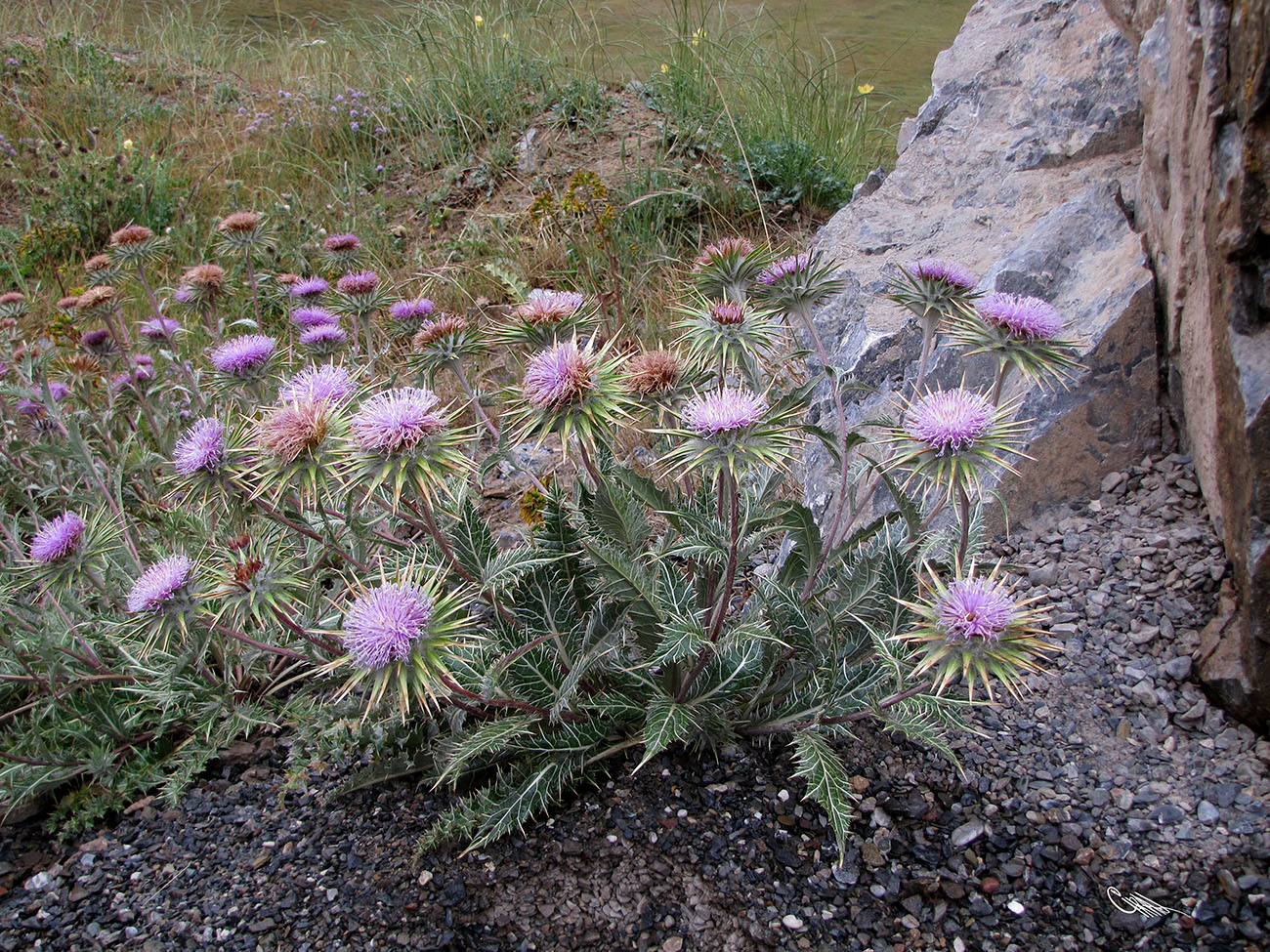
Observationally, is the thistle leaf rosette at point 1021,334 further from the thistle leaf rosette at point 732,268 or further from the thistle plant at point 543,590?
the thistle leaf rosette at point 732,268

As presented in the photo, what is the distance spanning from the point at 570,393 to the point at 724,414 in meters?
0.32

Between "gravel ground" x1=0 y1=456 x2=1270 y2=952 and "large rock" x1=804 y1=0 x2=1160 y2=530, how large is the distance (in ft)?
1.67

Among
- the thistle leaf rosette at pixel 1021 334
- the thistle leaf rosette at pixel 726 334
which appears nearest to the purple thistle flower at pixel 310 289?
the thistle leaf rosette at pixel 726 334

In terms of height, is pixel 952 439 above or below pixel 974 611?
above

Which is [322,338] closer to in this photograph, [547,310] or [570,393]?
[547,310]

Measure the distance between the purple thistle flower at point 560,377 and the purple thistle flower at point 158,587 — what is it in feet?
3.06

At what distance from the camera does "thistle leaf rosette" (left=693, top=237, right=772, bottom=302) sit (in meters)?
2.17

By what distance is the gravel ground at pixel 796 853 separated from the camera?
1755mm

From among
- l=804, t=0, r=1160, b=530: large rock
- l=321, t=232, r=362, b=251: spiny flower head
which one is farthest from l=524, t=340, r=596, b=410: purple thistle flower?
l=321, t=232, r=362, b=251: spiny flower head

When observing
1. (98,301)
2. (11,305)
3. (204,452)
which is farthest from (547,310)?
(11,305)

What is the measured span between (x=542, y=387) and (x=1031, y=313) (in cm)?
108

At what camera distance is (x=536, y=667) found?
203 centimetres

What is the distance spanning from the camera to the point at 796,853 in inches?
74.6

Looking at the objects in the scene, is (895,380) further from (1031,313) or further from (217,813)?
(217,813)
